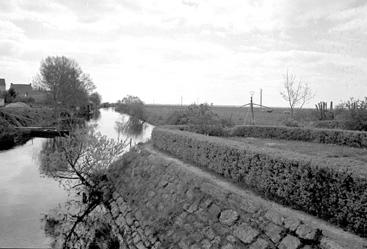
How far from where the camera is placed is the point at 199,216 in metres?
7.16

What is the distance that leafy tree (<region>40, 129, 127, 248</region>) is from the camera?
1011 centimetres

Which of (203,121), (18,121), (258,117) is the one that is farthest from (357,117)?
(18,121)

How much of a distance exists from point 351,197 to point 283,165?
5.15ft

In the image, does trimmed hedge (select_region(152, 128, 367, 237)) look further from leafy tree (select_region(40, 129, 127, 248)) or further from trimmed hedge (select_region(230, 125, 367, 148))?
trimmed hedge (select_region(230, 125, 367, 148))

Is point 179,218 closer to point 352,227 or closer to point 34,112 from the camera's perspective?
point 352,227

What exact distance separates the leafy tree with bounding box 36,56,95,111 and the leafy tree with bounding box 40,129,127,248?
30759mm

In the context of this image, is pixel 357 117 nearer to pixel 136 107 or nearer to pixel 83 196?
pixel 83 196

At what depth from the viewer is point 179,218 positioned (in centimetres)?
770

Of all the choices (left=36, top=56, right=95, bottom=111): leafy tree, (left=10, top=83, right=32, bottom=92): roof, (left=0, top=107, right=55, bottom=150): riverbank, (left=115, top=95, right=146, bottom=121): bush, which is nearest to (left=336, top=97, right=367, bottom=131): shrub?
(left=0, top=107, right=55, bottom=150): riverbank

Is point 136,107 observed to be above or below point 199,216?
above

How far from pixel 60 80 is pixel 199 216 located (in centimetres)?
4131

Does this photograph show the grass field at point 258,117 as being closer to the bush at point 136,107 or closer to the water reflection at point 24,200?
the bush at point 136,107

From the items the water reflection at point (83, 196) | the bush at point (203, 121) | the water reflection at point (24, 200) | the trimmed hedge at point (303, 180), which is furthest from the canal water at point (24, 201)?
the bush at point (203, 121)

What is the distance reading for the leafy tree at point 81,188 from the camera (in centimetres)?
1011
